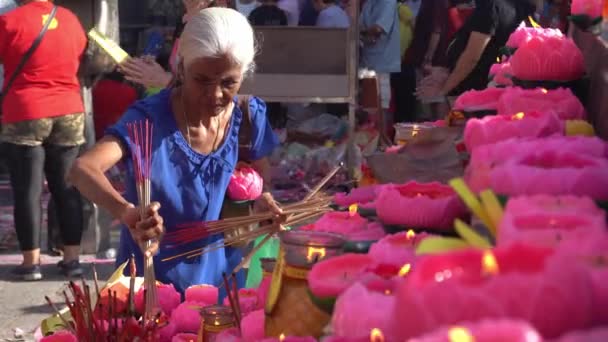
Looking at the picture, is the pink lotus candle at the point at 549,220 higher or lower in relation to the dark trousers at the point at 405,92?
higher

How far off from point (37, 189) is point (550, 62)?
175 inches

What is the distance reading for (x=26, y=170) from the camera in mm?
6203

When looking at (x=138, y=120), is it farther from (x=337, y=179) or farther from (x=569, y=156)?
(x=337, y=179)

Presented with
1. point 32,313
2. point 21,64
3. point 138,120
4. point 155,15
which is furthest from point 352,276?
point 155,15

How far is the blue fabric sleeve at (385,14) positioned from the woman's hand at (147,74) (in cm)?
477

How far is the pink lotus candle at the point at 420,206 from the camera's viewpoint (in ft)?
5.62

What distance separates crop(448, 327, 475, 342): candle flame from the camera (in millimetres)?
910

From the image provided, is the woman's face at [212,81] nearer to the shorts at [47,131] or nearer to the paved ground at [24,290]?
the paved ground at [24,290]

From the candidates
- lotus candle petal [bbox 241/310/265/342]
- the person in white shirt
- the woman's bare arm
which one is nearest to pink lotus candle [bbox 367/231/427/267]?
lotus candle petal [bbox 241/310/265/342]

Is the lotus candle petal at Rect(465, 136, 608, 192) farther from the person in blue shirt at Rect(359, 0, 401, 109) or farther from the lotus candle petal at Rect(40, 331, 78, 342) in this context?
the person in blue shirt at Rect(359, 0, 401, 109)

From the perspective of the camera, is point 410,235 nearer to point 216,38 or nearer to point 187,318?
point 187,318

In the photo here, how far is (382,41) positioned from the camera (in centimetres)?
924

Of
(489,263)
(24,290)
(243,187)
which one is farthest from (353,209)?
(24,290)

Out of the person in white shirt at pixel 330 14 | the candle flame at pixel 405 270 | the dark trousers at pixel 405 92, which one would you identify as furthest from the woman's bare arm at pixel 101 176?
the dark trousers at pixel 405 92
